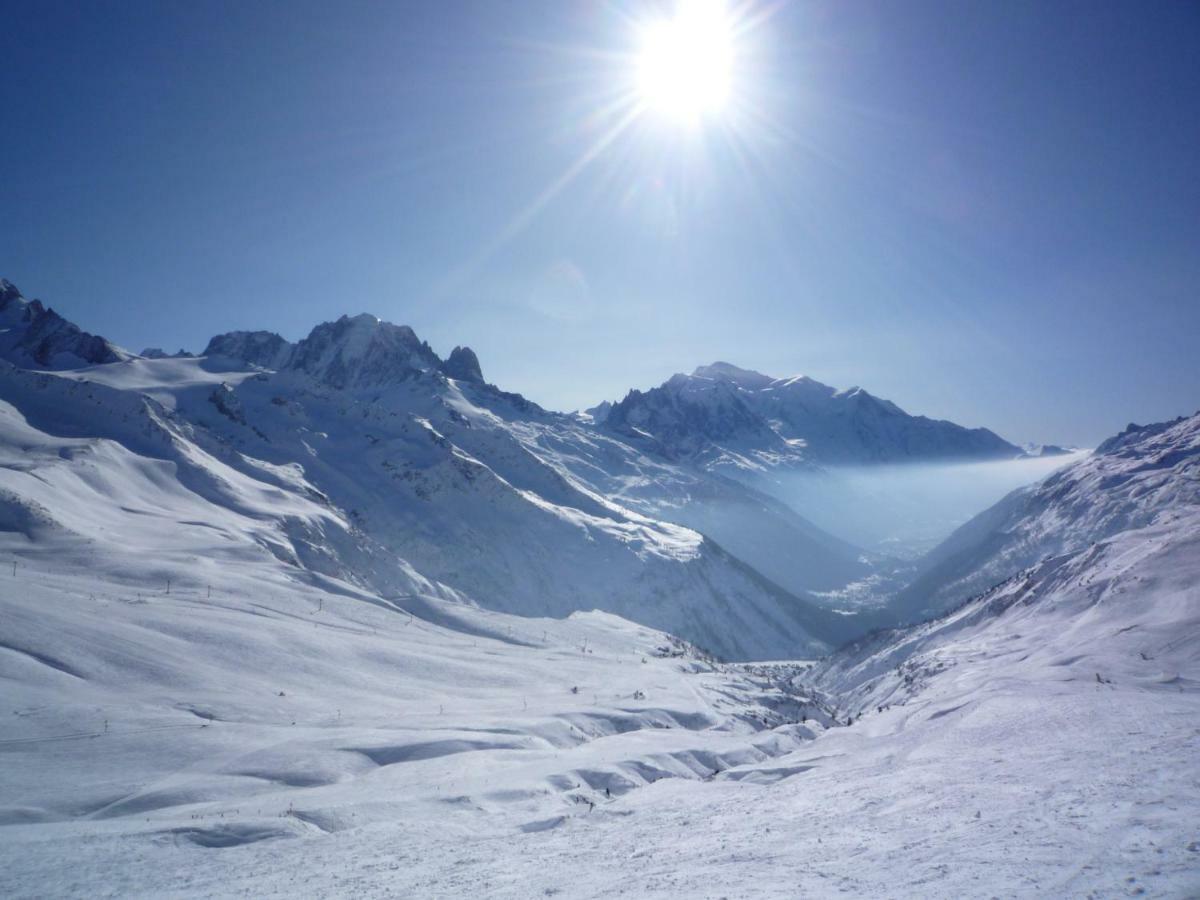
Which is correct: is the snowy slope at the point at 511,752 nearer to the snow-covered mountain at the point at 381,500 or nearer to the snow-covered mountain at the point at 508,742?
the snow-covered mountain at the point at 508,742

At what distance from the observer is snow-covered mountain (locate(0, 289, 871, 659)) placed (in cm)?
8025

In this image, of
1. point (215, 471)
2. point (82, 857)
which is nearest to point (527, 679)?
point (82, 857)

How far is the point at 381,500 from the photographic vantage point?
120000 mm

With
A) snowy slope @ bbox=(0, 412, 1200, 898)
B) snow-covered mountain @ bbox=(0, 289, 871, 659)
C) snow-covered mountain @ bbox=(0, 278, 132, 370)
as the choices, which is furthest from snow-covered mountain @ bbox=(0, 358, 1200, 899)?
snow-covered mountain @ bbox=(0, 278, 132, 370)

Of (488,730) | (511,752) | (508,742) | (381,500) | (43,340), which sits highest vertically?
(43,340)

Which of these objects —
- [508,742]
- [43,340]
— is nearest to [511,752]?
[508,742]

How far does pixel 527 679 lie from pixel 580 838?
97.7ft

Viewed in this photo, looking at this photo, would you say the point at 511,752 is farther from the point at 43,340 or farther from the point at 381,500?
the point at 43,340

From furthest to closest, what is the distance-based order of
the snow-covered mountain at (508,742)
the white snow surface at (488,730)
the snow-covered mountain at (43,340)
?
the snow-covered mountain at (43,340) < the white snow surface at (488,730) < the snow-covered mountain at (508,742)

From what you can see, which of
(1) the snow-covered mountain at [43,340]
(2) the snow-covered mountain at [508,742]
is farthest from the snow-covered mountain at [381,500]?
(2) the snow-covered mountain at [508,742]

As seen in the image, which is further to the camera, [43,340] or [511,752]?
[43,340]

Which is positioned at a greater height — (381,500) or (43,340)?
(43,340)

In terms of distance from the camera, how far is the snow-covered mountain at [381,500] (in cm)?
8025

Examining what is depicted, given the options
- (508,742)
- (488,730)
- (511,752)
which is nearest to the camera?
(511,752)
